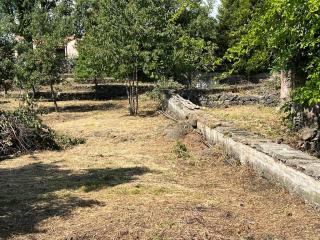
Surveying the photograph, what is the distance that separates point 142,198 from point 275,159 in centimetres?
229

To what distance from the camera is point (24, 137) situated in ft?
40.7

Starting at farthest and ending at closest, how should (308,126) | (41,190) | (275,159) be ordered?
(308,126) < (41,190) < (275,159)

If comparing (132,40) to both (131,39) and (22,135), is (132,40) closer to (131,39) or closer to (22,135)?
(131,39)

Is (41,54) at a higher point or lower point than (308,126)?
higher

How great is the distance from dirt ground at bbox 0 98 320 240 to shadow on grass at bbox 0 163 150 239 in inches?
0.6

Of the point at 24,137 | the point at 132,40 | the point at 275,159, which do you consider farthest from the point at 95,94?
the point at 275,159

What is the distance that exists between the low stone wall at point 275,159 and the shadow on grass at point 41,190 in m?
2.01

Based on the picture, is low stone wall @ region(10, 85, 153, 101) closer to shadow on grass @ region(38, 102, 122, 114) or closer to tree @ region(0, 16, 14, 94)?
shadow on grass @ region(38, 102, 122, 114)

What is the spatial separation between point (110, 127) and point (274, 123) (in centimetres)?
549

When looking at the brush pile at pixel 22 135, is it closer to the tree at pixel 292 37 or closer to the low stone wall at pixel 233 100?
the tree at pixel 292 37

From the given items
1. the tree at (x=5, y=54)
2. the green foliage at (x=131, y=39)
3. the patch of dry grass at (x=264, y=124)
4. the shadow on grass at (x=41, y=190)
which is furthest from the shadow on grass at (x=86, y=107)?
the shadow on grass at (x=41, y=190)

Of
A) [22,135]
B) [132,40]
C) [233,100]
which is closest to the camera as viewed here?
[22,135]

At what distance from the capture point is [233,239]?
5484 mm

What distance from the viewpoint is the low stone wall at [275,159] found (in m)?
6.59
